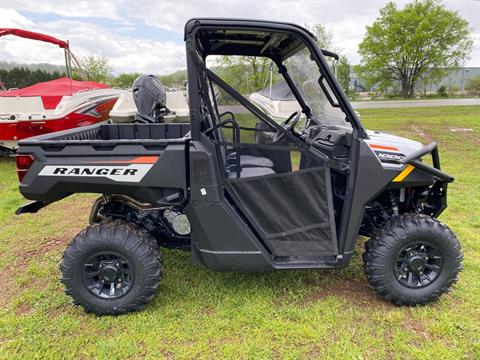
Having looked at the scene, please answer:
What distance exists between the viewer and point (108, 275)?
2.54 m

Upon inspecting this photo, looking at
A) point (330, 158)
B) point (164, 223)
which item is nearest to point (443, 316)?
point (330, 158)

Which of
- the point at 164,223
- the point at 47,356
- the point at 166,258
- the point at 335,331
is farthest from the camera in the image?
the point at 166,258

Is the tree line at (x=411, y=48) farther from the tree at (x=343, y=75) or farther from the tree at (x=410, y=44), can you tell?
the tree at (x=343, y=75)

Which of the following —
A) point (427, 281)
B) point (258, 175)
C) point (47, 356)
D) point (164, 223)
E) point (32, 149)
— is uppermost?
point (32, 149)

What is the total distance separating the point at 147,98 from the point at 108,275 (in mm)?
2524

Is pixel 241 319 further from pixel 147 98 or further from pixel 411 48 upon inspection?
pixel 411 48

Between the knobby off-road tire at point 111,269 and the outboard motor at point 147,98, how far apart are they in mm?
2094

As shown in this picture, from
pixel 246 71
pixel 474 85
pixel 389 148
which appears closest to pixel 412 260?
pixel 389 148

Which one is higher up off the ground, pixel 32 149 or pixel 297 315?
pixel 32 149

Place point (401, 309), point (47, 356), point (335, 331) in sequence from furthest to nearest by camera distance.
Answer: point (401, 309), point (335, 331), point (47, 356)

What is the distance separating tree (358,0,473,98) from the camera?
33.2 metres

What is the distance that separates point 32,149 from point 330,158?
78.1 inches

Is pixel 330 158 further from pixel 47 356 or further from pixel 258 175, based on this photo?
pixel 47 356

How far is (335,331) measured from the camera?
7.79ft
